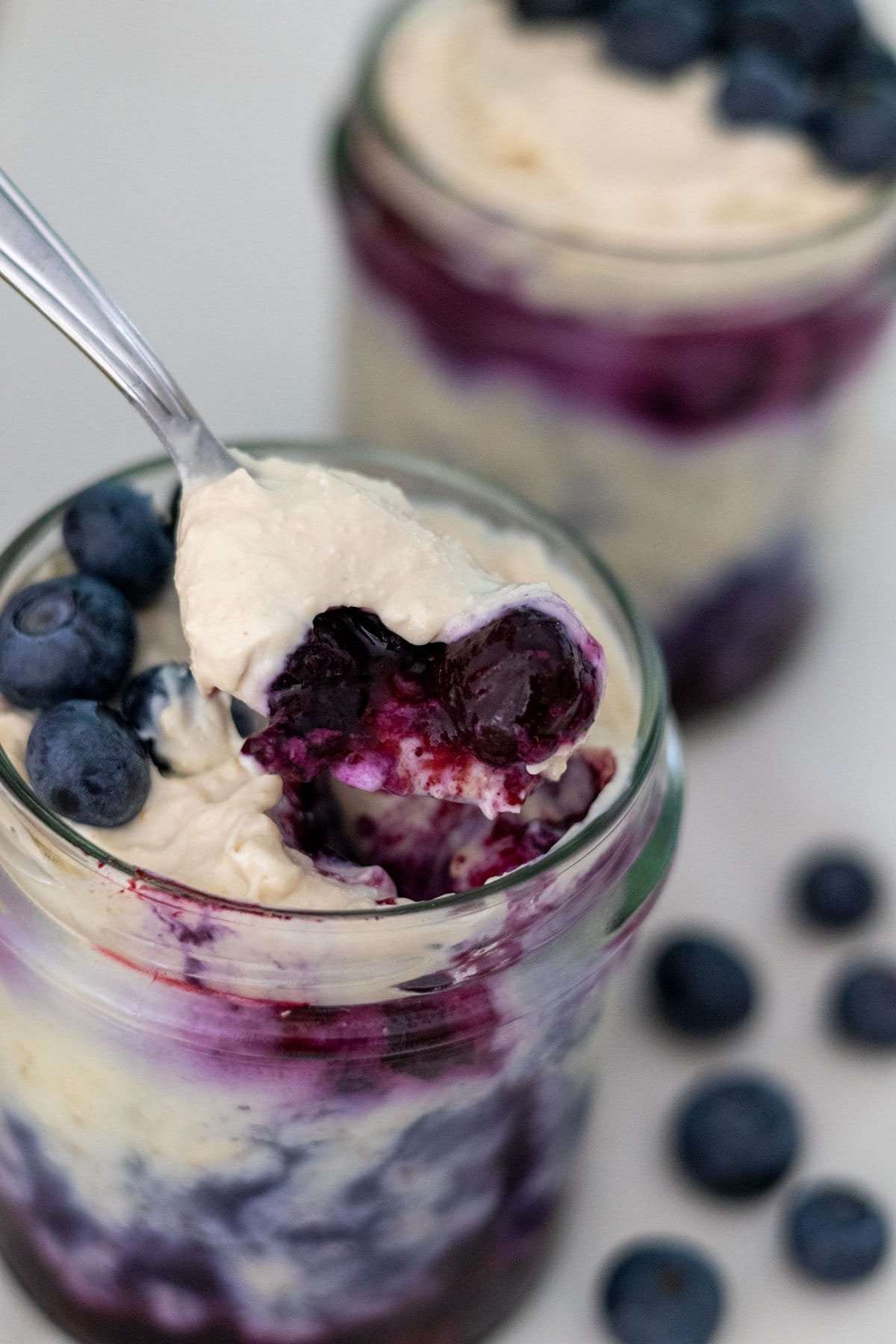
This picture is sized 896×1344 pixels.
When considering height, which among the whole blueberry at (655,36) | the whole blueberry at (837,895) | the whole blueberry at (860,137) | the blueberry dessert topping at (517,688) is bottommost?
the whole blueberry at (837,895)

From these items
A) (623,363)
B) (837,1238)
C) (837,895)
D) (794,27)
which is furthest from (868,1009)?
(794,27)

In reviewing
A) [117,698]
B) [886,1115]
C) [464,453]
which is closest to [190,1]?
[464,453]

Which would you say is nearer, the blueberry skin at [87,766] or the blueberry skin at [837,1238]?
the blueberry skin at [87,766]

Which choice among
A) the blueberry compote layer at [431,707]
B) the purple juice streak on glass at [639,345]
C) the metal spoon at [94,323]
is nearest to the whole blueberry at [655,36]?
the purple juice streak on glass at [639,345]

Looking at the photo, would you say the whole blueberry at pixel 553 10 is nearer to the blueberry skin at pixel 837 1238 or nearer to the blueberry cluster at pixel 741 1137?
the blueberry cluster at pixel 741 1137

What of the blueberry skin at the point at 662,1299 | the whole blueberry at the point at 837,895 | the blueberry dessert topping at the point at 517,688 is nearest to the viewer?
the blueberry dessert topping at the point at 517,688

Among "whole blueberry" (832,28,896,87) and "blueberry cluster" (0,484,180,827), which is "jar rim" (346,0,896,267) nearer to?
"whole blueberry" (832,28,896,87)
